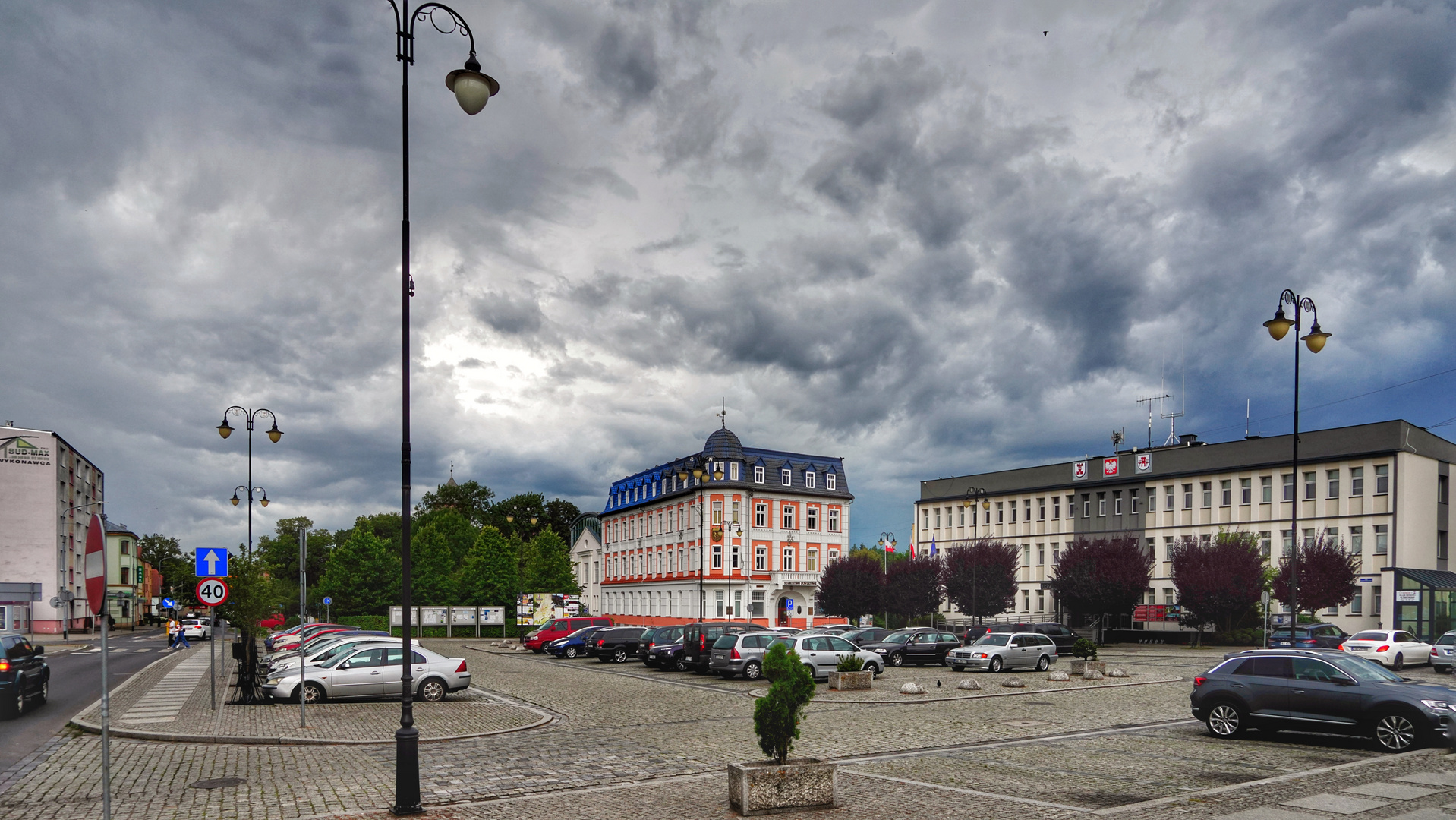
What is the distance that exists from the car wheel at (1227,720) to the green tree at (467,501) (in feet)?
386

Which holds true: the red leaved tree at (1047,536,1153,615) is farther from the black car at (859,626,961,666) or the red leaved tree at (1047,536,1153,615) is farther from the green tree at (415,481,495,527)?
the green tree at (415,481,495,527)

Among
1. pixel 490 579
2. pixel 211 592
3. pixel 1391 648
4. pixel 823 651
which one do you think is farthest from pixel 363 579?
pixel 1391 648

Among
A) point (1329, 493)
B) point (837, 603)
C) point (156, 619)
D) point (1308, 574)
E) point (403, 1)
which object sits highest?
point (403, 1)

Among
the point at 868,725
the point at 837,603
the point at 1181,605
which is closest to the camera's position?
the point at 868,725

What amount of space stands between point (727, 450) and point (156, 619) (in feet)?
309

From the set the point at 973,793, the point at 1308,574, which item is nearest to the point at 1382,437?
the point at 1308,574

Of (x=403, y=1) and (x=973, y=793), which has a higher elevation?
(x=403, y=1)

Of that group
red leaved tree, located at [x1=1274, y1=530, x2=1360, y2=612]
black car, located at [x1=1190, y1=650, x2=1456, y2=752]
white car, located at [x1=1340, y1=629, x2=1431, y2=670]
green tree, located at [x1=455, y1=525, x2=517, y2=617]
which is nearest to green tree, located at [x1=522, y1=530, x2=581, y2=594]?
green tree, located at [x1=455, y1=525, x2=517, y2=617]

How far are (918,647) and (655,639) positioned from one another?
10.4 metres

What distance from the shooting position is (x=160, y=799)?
12133mm

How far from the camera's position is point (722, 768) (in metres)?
14.3

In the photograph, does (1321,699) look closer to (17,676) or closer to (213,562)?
(213,562)

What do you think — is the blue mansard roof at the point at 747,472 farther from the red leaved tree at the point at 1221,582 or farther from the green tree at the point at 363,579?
the red leaved tree at the point at 1221,582

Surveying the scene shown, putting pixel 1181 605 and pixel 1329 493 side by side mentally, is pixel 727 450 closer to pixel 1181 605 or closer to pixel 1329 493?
pixel 1181 605
